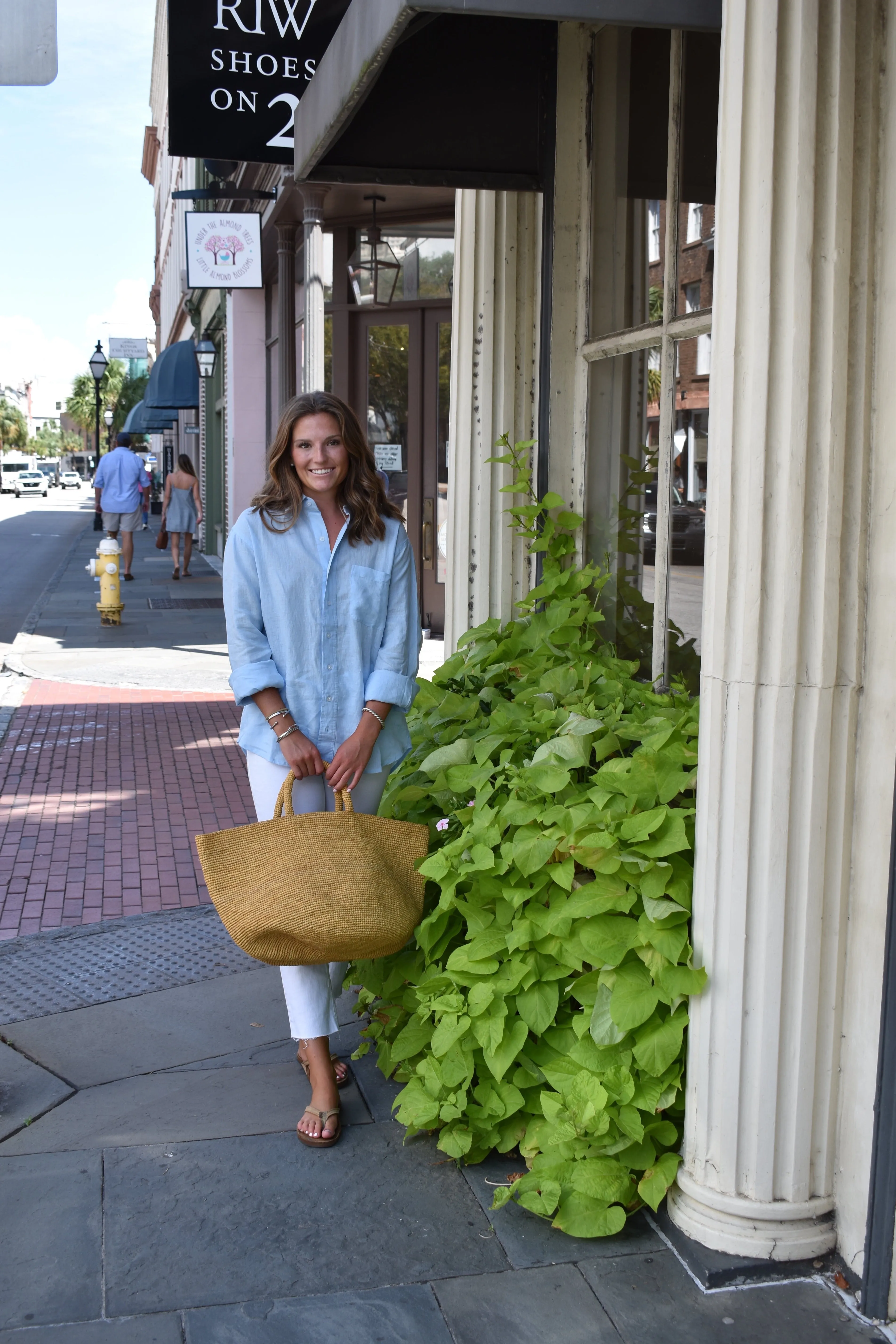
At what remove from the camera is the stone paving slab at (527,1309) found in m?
2.51

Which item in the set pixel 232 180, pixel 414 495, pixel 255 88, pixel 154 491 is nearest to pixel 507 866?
pixel 255 88

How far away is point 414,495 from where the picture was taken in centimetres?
1167

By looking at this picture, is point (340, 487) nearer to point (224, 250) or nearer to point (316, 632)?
point (316, 632)

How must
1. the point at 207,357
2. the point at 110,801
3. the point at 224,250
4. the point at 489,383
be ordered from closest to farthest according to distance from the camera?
1. the point at 489,383
2. the point at 110,801
3. the point at 224,250
4. the point at 207,357

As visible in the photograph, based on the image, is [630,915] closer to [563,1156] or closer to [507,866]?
[507,866]

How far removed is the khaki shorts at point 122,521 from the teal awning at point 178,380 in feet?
19.2

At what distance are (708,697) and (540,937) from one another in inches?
27.4

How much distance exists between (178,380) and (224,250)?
13.7m

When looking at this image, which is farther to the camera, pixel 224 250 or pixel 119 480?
pixel 119 480

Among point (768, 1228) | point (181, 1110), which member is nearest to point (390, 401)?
point (181, 1110)

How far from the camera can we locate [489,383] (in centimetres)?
425

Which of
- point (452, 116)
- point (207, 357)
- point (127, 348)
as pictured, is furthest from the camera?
point (127, 348)

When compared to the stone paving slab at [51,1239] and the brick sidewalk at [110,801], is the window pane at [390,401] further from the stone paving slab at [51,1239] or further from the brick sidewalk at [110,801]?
the stone paving slab at [51,1239]

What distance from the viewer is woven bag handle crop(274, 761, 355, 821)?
325cm
